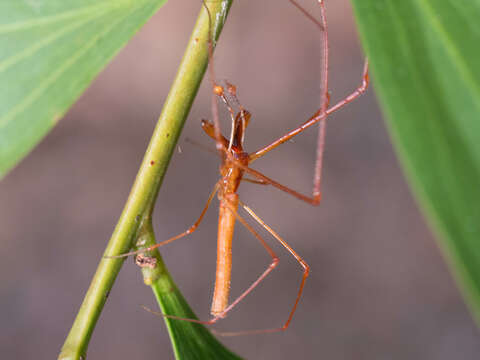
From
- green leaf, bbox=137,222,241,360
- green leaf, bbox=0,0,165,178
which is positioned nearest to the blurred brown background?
green leaf, bbox=137,222,241,360

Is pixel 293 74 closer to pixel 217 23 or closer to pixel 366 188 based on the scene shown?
pixel 366 188

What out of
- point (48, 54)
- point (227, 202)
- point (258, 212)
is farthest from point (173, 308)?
point (258, 212)

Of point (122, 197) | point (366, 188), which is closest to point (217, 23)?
point (122, 197)

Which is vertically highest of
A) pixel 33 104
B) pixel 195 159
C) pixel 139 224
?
pixel 33 104

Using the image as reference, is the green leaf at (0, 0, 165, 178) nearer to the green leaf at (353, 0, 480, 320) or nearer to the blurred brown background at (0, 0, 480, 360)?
the green leaf at (353, 0, 480, 320)

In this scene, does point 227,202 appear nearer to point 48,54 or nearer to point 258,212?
point 48,54

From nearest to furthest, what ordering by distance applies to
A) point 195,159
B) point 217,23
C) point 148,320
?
point 217,23 < point 148,320 < point 195,159

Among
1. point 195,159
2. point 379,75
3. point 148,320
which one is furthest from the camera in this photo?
point 195,159
